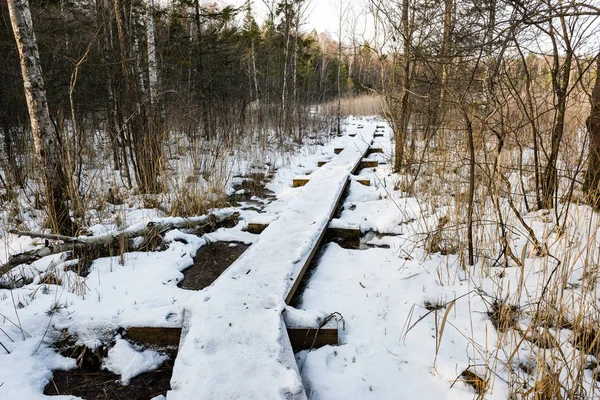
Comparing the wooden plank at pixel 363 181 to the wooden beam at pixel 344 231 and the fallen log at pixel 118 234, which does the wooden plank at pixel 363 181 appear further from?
the fallen log at pixel 118 234

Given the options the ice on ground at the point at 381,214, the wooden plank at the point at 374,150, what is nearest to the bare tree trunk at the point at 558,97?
the ice on ground at the point at 381,214

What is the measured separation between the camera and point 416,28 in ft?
15.3

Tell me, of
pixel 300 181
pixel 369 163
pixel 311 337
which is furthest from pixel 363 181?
pixel 311 337

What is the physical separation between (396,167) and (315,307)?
4.00 meters

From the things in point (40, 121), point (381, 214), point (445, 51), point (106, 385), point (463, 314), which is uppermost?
point (445, 51)

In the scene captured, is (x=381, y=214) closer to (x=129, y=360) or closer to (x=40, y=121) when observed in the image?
(x=129, y=360)

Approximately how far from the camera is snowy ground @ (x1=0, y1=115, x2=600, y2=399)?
166 cm

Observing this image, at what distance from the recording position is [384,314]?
2.29m

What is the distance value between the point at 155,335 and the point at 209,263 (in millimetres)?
1243

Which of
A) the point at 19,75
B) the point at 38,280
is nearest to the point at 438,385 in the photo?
the point at 38,280

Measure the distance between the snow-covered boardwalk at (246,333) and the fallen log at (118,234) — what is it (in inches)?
40.5

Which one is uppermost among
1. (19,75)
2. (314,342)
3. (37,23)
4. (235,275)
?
(37,23)

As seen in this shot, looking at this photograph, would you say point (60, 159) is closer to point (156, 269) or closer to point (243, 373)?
point (156, 269)

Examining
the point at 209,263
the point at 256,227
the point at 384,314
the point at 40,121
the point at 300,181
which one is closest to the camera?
the point at 384,314
